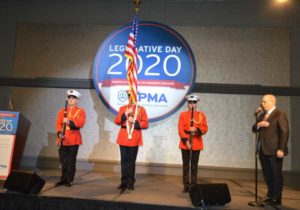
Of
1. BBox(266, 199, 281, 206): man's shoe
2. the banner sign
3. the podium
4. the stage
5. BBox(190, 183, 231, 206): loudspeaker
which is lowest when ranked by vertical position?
the stage

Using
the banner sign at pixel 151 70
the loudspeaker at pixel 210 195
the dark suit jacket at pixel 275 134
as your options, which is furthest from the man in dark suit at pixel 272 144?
the banner sign at pixel 151 70

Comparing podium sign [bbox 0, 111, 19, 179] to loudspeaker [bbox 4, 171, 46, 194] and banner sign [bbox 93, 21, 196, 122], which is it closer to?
loudspeaker [bbox 4, 171, 46, 194]

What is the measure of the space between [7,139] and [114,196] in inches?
82.2

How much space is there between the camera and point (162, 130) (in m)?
6.09

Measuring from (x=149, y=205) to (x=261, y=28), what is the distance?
4599mm

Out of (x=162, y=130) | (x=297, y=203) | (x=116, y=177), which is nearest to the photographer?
(x=297, y=203)

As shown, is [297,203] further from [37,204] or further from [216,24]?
[216,24]

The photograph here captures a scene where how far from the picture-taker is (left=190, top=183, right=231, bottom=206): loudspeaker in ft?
11.2

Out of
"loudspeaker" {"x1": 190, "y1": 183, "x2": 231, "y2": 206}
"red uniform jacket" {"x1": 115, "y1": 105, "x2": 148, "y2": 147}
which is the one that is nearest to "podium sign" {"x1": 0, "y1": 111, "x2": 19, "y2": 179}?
"red uniform jacket" {"x1": 115, "y1": 105, "x2": 148, "y2": 147}

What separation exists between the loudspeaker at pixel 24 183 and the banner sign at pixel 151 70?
2.68 meters

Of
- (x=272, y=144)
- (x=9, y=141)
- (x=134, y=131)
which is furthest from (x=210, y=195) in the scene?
(x=9, y=141)

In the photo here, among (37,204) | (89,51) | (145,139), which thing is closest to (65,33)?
(89,51)

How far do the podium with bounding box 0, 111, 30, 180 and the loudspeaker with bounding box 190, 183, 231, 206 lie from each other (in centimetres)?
292

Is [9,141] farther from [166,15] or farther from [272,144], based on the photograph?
[166,15]
